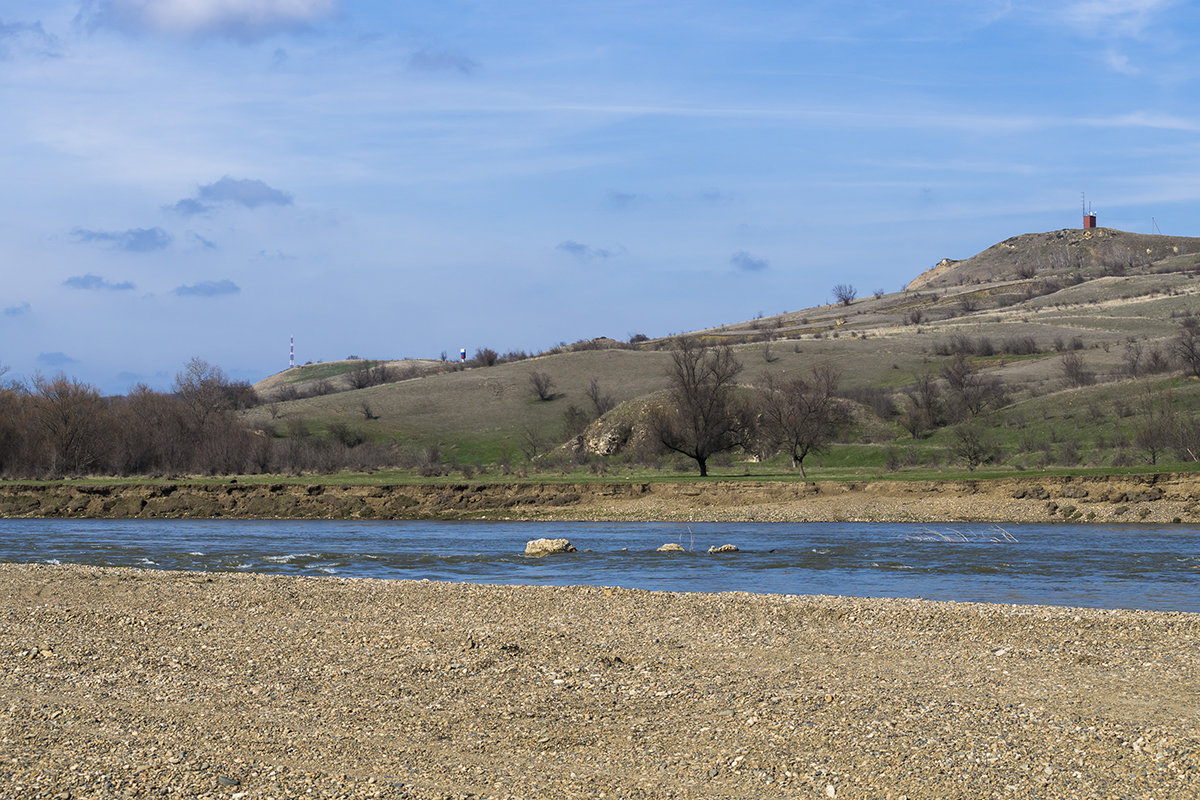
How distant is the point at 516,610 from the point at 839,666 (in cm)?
666

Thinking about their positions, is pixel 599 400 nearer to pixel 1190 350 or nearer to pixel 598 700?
pixel 1190 350

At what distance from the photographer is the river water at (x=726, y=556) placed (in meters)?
22.8

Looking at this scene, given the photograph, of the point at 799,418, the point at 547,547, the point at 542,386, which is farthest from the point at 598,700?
the point at 542,386

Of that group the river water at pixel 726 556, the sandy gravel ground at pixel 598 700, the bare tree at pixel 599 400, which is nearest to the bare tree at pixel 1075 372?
the bare tree at pixel 599 400

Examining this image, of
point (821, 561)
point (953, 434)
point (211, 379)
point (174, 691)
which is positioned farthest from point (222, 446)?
point (174, 691)

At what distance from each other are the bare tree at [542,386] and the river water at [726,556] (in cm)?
5062

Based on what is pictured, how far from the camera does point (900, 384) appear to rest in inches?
3388

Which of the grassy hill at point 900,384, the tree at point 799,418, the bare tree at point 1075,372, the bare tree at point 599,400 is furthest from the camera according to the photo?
the bare tree at point 599,400

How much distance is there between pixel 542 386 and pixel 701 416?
134 ft

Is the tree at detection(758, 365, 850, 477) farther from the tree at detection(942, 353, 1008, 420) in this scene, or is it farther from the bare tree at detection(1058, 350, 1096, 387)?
the bare tree at detection(1058, 350, 1096, 387)

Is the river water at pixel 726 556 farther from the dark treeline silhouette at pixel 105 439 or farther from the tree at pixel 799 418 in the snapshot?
the dark treeline silhouette at pixel 105 439

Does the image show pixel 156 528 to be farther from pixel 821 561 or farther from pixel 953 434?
pixel 953 434

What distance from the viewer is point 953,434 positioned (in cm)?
6172

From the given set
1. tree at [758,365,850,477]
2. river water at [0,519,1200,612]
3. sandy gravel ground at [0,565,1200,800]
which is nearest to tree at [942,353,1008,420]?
tree at [758,365,850,477]
